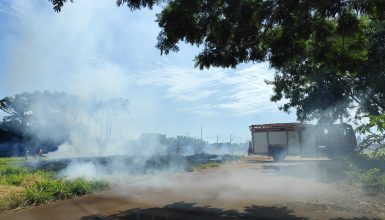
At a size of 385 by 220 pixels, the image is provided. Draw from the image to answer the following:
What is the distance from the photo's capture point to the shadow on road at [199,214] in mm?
8234

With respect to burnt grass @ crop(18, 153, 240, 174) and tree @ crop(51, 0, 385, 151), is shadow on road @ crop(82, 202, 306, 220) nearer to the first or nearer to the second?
tree @ crop(51, 0, 385, 151)

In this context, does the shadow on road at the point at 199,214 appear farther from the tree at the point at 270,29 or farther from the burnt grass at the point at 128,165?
the burnt grass at the point at 128,165

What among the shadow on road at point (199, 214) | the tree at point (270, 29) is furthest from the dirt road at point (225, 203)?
the tree at point (270, 29)

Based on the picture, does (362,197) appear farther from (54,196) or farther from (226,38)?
(54,196)

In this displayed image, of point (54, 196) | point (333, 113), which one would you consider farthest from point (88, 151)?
point (54, 196)

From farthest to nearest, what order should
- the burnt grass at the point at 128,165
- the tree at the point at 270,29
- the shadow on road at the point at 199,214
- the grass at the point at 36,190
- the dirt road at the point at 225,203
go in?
the burnt grass at the point at 128,165 < the grass at the point at 36,190 < the dirt road at the point at 225,203 < the shadow on road at the point at 199,214 < the tree at the point at 270,29

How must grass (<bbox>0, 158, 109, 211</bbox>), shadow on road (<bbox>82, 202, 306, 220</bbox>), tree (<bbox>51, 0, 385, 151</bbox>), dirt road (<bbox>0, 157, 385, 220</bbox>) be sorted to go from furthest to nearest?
grass (<bbox>0, 158, 109, 211</bbox>)
dirt road (<bbox>0, 157, 385, 220</bbox>)
shadow on road (<bbox>82, 202, 306, 220</bbox>)
tree (<bbox>51, 0, 385, 151</bbox>)

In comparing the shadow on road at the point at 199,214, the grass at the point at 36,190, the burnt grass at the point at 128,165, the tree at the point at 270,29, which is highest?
the tree at the point at 270,29

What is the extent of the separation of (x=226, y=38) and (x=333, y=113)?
801 inches

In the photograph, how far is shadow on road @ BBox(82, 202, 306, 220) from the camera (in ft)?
27.0

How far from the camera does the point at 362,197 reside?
985cm

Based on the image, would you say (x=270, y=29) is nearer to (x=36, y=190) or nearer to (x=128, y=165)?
(x=36, y=190)

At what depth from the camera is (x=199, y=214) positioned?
8.66 meters

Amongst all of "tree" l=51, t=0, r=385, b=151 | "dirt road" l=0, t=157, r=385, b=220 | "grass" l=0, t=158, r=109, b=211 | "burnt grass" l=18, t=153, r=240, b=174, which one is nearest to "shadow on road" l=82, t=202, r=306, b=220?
"dirt road" l=0, t=157, r=385, b=220
